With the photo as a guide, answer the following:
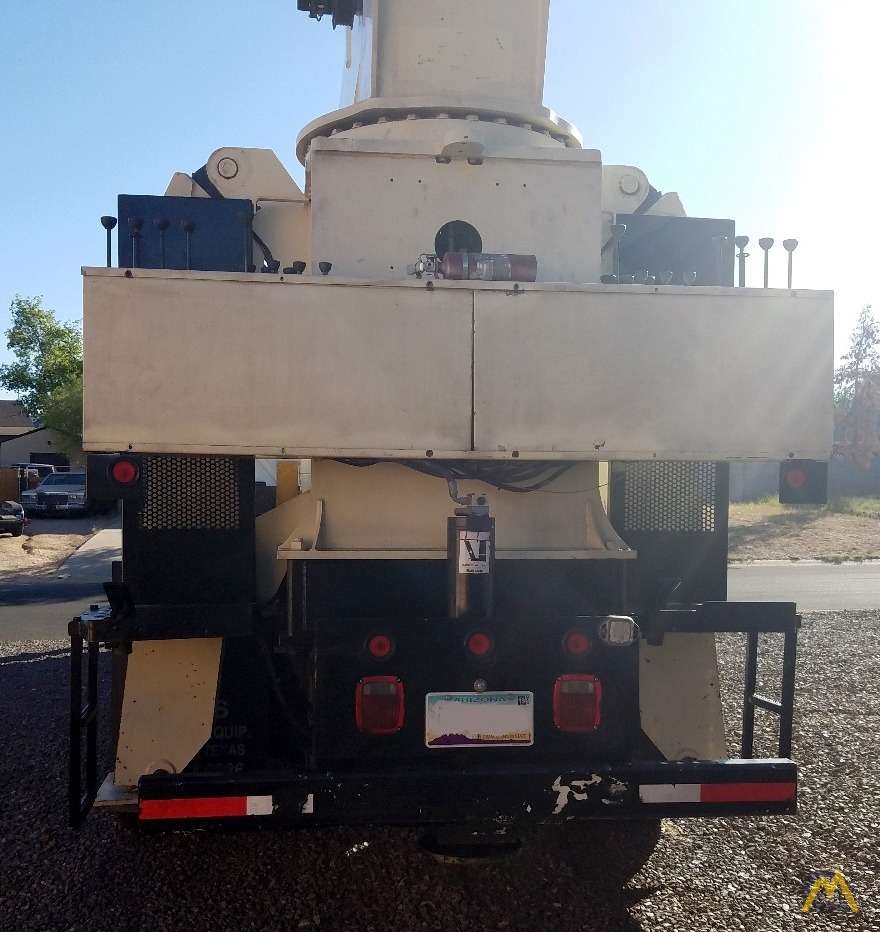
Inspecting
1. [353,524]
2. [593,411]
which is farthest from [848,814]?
[353,524]

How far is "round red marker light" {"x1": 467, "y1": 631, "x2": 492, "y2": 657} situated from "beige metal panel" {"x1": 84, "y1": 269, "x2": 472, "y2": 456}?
675 millimetres

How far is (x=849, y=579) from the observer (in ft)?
48.7

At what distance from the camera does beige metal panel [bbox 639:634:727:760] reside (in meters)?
3.57

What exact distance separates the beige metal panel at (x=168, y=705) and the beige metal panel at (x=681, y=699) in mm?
1810

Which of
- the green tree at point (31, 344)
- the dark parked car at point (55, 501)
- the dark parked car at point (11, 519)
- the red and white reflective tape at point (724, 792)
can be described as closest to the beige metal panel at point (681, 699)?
the red and white reflective tape at point (724, 792)

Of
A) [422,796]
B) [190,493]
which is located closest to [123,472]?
[190,493]

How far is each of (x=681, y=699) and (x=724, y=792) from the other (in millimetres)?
591

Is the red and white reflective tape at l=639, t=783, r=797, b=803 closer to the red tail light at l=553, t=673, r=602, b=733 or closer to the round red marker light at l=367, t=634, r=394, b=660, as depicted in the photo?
the red tail light at l=553, t=673, r=602, b=733

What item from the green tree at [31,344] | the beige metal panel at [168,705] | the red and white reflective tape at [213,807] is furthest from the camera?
the green tree at [31,344]

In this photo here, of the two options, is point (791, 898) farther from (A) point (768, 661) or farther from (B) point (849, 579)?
(B) point (849, 579)

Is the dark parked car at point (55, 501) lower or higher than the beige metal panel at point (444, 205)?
lower

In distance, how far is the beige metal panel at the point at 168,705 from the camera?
337 centimetres

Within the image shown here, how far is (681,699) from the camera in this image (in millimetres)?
3600

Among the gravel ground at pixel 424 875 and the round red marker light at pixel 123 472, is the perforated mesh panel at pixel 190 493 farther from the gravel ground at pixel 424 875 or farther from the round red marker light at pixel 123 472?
the gravel ground at pixel 424 875
